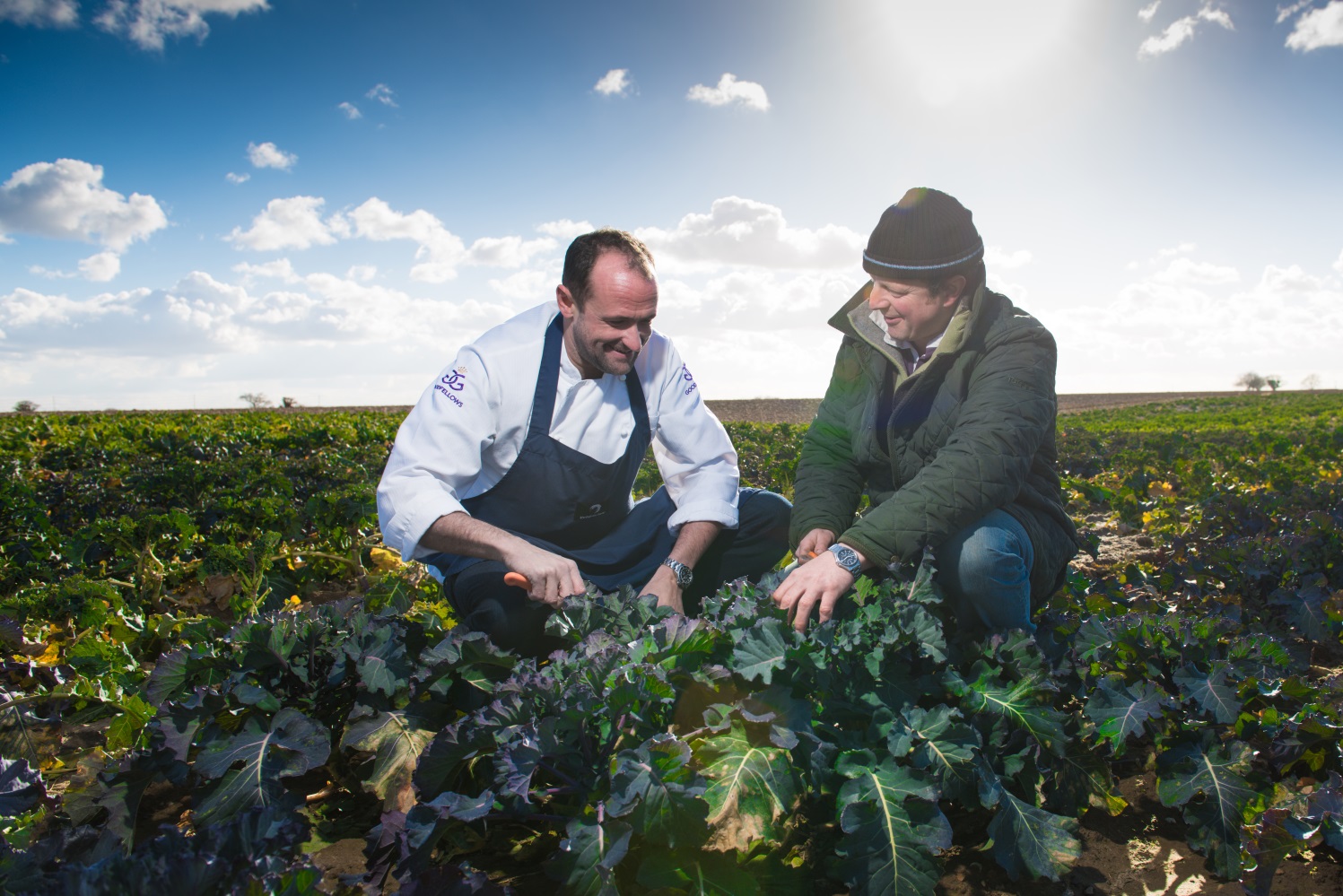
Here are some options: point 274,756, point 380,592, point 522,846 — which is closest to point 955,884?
point 522,846

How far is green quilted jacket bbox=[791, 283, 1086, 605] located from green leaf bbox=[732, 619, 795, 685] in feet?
1.74

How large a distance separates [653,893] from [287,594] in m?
3.37

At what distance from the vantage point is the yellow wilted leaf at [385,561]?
17.3 feet

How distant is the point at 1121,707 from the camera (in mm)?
2381

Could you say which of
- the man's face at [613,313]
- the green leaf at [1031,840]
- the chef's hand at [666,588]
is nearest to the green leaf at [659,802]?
the green leaf at [1031,840]

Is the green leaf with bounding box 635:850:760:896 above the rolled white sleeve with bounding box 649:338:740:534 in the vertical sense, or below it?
below

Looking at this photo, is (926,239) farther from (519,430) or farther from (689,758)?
(689,758)

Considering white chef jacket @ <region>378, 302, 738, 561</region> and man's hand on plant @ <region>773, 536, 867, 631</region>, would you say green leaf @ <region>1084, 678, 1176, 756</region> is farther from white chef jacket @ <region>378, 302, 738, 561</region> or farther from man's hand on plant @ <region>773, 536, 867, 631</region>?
white chef jacket @ <region>378, 302, 738, 561</region>

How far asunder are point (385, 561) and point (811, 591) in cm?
374

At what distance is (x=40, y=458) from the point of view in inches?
388

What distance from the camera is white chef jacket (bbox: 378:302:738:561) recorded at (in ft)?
10.1

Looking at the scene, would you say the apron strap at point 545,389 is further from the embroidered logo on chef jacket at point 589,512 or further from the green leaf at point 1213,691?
the green leaf at point 1213,691

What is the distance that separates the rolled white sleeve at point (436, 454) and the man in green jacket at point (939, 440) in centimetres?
131

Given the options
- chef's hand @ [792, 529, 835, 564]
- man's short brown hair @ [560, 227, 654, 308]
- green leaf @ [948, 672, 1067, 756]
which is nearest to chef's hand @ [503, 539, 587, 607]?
chef's hand @ [792, 529, 835, 564]
